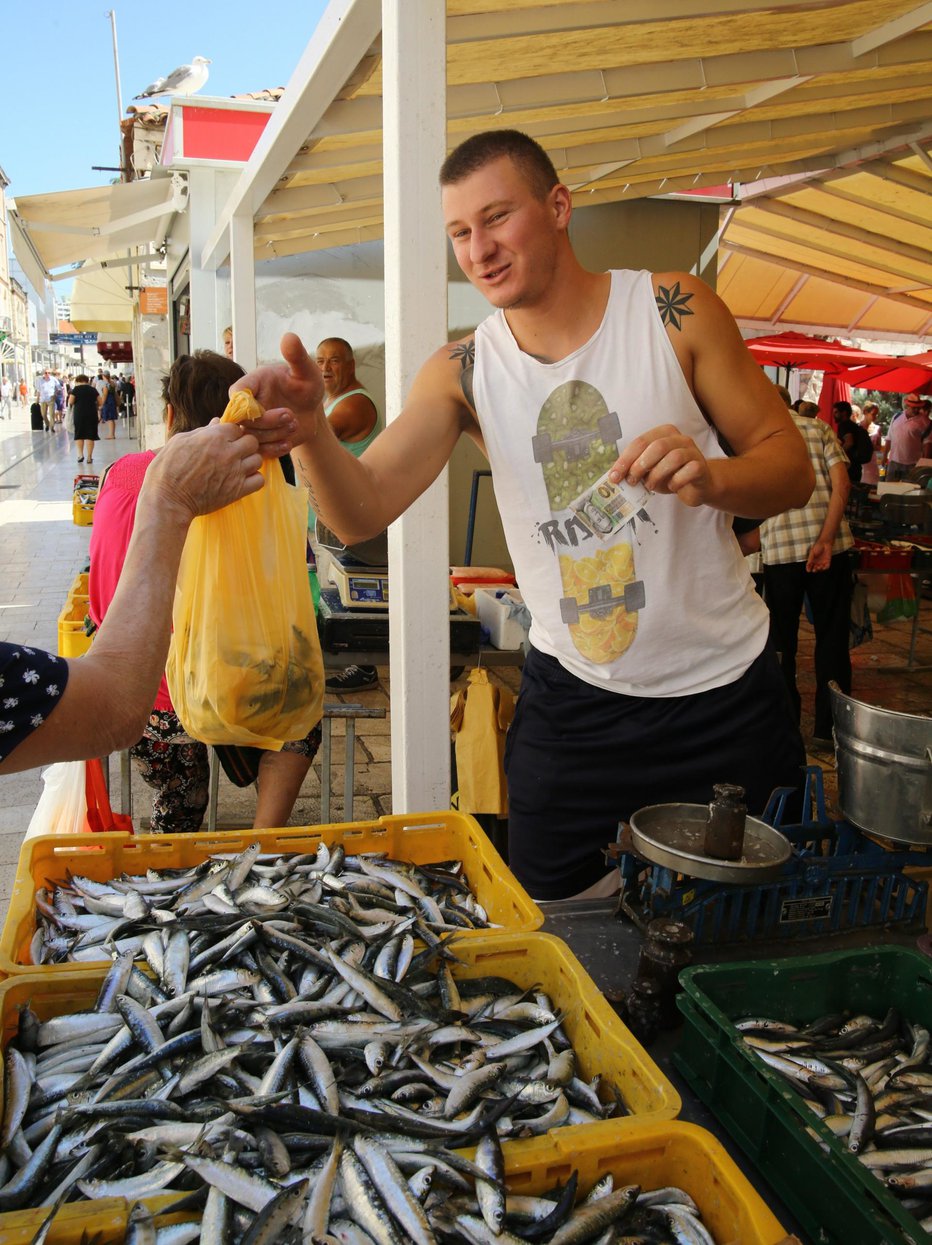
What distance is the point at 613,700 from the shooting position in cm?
245

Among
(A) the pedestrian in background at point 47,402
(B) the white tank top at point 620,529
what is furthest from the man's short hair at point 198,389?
(A) the pedestrian in background at point 47,402

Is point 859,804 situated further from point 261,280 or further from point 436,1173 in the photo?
point 261,280

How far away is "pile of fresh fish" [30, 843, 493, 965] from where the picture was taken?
220cm

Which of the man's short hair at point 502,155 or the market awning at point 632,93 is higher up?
the market awning at point 632,93

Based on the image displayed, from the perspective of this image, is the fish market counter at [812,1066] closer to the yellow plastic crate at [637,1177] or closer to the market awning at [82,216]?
the yellow plastic crate at [637,1177]

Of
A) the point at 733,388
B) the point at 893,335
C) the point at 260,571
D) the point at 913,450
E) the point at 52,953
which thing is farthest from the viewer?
the point at 893,335

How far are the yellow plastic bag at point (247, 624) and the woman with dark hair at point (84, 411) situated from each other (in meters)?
25.5

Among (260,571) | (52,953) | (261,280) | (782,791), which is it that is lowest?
(52,953)

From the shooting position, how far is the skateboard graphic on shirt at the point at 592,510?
2350 mm

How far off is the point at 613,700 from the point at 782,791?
461mm

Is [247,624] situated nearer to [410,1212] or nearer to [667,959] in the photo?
[667,959]

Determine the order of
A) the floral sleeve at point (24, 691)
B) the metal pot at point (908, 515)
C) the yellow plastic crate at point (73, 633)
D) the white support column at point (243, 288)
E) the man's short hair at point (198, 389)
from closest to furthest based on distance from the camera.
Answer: the floral sleeve at point (24, 691)
the man's short hair at point (198, 389)
the yellow plastic crate at point (73, 633)
the white support column at point (243, 288)
the metal pot at point (908, 515)

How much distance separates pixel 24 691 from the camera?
60.4 inches

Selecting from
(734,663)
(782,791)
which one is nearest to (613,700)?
(734,663)
